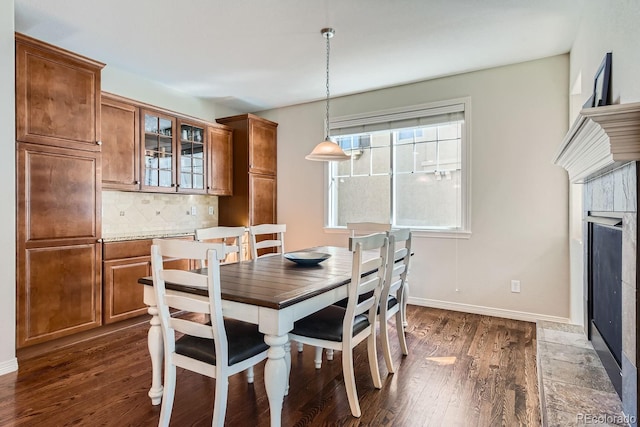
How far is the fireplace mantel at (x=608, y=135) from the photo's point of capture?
120 centimetres

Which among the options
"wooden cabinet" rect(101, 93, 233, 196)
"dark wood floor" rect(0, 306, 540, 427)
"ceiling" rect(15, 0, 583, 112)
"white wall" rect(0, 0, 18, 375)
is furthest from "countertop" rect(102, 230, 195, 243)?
"ceiling" rect(15, 0, 583, 112)

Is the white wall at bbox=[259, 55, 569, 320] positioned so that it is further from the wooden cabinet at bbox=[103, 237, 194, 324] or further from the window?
the wooden cabinet at bbox=[103, 237, 194, 324]

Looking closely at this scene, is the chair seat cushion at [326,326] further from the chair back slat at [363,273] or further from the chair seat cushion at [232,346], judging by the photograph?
the chair seat cushion at [232,346]

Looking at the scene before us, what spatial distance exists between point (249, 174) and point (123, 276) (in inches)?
77.3

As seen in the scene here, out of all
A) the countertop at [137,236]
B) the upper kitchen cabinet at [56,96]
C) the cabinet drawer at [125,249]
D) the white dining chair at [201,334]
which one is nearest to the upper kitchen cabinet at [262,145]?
the countertop at [137,236]

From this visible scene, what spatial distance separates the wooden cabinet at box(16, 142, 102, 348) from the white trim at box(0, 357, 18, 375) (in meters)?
0.14

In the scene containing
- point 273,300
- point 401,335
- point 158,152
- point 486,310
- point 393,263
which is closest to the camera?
point 273,300

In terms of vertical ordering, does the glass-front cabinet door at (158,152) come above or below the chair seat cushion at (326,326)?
above

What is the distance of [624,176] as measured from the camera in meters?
1.44

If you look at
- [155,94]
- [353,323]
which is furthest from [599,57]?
[155,94]

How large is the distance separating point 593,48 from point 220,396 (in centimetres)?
306

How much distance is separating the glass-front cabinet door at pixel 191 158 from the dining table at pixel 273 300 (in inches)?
78.3

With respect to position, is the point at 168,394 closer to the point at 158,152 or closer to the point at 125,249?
the point at 125,249

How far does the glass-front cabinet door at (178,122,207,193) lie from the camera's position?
13.2 feet
